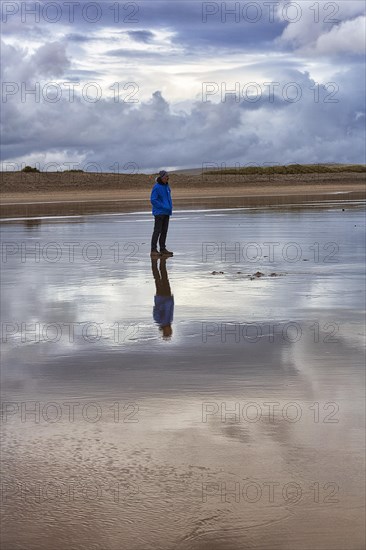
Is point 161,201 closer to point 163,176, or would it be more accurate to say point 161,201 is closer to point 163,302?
point 163,176

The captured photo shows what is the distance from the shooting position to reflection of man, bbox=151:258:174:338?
998 centimetres

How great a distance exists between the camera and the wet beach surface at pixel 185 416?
464cm

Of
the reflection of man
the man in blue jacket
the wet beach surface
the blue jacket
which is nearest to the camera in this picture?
the wet beach surface

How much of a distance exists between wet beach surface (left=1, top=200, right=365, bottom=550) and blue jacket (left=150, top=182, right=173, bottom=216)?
555 cm

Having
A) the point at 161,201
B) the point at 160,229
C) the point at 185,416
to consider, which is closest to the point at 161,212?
the point at 161,201

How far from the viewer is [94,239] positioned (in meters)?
23.4

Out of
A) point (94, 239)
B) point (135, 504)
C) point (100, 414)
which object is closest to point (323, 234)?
point (94, 239)

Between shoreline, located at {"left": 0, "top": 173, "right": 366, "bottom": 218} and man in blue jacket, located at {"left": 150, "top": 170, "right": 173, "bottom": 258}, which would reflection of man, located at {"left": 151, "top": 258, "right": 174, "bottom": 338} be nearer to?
man in blue jacket, located at {"left": 150, "top": 170, "right": 173, "bottom": 258}

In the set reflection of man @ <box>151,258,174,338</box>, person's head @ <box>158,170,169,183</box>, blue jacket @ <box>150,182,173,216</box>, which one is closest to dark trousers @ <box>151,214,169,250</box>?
blue jacket @ <box>150,182,173,216</box>

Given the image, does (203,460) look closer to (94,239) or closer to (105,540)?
(105,540)

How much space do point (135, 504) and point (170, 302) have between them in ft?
22.9

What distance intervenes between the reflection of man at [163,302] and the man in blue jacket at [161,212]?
8.36 feet

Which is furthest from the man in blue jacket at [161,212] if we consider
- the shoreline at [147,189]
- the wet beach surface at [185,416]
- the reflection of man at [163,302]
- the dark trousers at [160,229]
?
the shoreline at [147,189]

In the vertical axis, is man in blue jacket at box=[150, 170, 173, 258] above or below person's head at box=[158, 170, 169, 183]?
below
